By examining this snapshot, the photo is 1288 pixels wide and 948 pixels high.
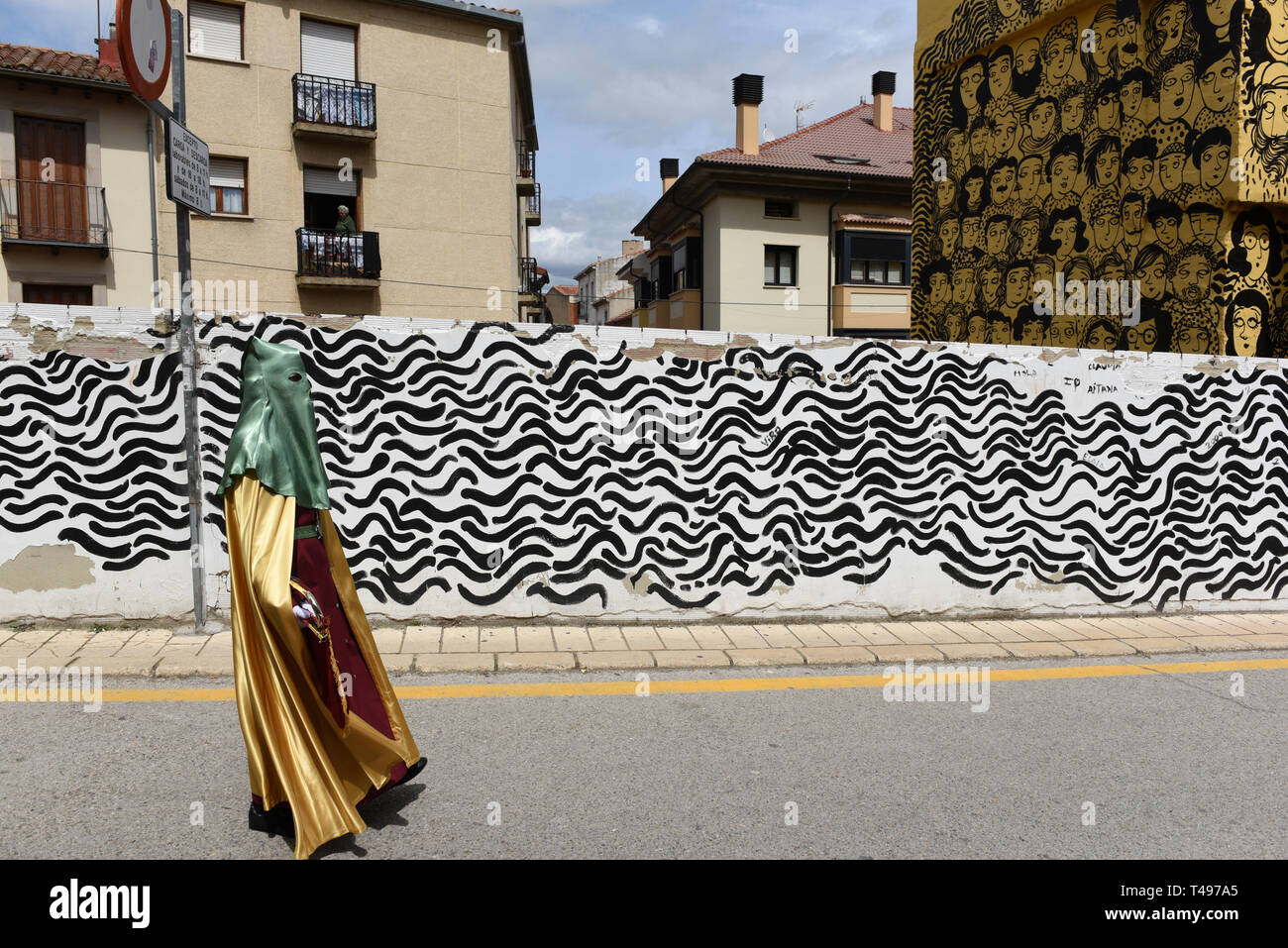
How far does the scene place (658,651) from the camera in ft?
19.0

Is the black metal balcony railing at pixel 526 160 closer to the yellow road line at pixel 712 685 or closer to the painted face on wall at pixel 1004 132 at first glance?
the painted face on wall at pixel 1004 132

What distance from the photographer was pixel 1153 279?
9406 millimetres

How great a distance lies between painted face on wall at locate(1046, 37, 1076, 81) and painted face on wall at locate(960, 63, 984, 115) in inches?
45.7

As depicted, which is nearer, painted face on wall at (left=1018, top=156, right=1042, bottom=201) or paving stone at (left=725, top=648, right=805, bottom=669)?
paving stone at (left=725, top=648, right=805, bottom=669)

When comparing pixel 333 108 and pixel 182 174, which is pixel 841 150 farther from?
pixel 182 174

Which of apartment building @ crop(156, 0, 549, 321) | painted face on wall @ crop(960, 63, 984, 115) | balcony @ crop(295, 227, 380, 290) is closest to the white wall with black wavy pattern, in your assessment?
painted face on wall @ crop(960, 63, 984, 115)

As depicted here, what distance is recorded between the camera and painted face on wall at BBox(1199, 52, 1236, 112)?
8.52m

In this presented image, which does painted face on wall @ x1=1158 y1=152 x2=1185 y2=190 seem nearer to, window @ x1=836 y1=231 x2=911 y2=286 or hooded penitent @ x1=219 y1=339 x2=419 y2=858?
hooded penitent @ x1=219 y1=339 x2=419 y2=858

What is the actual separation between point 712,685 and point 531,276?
2788 cm

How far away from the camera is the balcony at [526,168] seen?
29778mm

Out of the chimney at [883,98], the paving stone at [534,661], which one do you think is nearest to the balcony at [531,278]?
the chimney at [883,98]

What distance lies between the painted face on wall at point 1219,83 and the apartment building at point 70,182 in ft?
70.1
